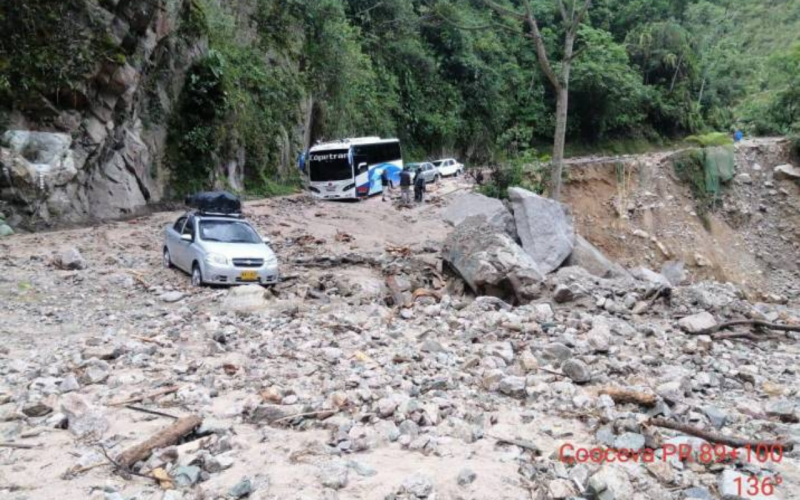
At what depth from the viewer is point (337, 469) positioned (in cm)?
416

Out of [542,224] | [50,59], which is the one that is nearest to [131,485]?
[542,224]

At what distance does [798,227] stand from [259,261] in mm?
21212

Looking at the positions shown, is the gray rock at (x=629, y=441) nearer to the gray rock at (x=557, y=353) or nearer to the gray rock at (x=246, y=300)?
the gray rock at (x=557, y=353)

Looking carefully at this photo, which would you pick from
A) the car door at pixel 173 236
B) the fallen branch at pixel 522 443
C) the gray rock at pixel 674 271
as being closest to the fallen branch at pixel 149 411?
the fallen branch at pixel 522 443

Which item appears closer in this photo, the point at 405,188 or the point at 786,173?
the point at 786,173

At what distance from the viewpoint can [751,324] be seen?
8797mm

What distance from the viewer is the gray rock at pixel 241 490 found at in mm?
3904

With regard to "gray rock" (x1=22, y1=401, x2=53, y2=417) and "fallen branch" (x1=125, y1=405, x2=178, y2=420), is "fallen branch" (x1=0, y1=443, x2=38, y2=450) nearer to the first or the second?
"gray rock" (x1=22, y1=401, x2=53, y2=417)

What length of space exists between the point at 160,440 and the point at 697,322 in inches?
292

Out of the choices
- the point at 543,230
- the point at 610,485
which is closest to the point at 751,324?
the point at 543,230

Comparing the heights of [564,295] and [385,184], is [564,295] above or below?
below

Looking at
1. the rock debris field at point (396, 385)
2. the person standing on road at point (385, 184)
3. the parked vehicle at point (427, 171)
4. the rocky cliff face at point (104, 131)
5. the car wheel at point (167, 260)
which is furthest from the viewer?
the parked vehicle at point (427, 171)

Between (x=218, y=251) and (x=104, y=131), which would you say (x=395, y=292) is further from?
(x=104, y=131)

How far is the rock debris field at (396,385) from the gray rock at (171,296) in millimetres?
36
